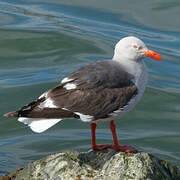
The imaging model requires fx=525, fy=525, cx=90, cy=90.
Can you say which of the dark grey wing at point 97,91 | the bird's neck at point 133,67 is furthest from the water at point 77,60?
the bird's neck at point 133,67

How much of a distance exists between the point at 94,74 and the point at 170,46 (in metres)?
9.26

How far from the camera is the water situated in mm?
A: 10852

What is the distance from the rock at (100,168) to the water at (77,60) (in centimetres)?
193

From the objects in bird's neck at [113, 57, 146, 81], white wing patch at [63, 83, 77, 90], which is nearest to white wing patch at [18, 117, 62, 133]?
A: white wing patch at [63, 83, 77, 90]

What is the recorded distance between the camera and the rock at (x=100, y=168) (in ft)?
21.5

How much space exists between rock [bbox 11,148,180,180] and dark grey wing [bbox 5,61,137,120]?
559 millimetres

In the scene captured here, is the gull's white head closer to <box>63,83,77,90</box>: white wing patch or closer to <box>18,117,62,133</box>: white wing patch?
<box>63,83,77,90</box>: white wing patch

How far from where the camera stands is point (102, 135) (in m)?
11.0

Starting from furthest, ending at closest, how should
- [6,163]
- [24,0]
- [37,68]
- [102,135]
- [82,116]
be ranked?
[24,0], [37,68], [102,135], [6,163], [82,116]

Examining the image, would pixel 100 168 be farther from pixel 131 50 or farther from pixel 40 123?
pixel 131 50

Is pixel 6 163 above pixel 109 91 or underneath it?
underneath

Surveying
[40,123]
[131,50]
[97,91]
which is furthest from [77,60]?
[40,123]

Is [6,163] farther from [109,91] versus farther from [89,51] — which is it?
[89,51]

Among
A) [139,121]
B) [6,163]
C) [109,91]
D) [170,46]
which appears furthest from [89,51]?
[109,91]
